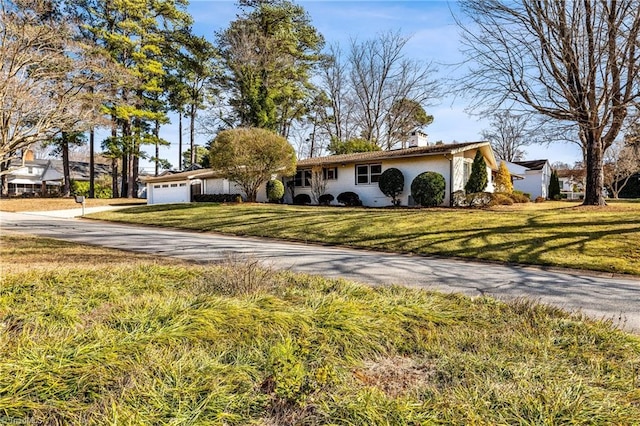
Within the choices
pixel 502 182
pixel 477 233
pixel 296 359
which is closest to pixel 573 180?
pixel 502 182

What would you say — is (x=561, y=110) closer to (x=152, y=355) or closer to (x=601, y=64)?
(x=601, y=64)

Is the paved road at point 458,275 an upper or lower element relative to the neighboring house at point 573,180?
lower

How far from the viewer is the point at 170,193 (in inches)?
1152

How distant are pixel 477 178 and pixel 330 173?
9260mm

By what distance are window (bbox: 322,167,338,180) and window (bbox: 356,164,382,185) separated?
1.68 metres

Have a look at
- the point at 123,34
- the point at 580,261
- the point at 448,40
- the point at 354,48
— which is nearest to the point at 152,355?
the point at 580,261

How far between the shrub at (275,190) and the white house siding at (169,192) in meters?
7.93

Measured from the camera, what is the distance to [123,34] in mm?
29953

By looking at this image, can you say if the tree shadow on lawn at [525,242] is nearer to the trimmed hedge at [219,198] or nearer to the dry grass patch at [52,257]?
the dry grass patch at [52,257]

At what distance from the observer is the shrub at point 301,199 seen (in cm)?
2492

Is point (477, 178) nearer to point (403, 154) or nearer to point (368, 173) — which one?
point (403, 154)

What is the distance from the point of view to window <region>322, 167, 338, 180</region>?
79.0 ft

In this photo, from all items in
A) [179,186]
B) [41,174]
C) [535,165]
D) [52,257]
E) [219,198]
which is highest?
[41,174]

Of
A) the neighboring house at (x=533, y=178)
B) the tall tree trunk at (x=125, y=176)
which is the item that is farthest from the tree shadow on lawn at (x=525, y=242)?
the tall tree trunk at (x=125, y=176)
